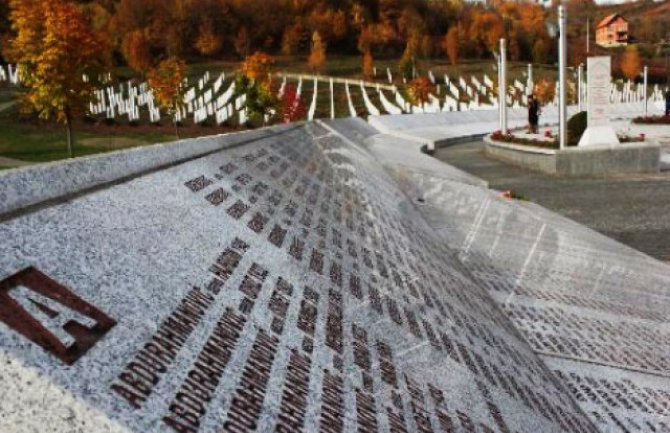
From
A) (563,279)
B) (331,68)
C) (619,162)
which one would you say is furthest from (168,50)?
(563,279)

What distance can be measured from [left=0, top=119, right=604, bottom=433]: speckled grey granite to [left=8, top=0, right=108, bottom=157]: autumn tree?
1876 cm

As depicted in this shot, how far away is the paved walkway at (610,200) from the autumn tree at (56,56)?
11.5 metres

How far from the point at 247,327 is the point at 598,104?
16.2 meters

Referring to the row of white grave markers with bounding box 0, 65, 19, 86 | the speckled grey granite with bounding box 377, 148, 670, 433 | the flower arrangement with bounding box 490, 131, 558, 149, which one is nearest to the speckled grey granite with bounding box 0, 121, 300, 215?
the speckled grey granite with bounding box 377, 148, 670, 433

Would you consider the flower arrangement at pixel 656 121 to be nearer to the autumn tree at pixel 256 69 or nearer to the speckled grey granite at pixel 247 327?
the autumn tree at pixel 256 69

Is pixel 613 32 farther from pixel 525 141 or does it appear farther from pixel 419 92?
pixel 525 141

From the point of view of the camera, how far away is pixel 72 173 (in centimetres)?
224

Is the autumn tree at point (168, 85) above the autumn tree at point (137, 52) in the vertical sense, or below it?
below

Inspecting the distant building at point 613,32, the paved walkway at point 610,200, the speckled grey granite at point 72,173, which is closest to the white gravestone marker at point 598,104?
the paved walkway at point 610,200

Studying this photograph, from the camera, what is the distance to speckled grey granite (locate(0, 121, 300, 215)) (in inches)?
74.7

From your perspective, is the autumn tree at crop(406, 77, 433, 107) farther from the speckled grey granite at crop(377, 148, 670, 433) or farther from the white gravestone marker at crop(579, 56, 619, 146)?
the speckled grey granite at crop(377, 148, 670, 433)

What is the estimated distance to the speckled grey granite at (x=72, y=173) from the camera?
1.90 meters

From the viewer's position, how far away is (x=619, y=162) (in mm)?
15539

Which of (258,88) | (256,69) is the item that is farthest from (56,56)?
(256,69)
